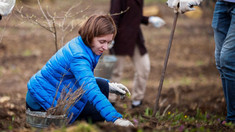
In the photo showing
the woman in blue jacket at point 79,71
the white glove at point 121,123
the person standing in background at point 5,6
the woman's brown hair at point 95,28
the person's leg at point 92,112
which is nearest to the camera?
the white glove at point 121,123

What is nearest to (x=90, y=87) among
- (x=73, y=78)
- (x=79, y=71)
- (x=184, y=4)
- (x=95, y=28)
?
(x=79, y=71)

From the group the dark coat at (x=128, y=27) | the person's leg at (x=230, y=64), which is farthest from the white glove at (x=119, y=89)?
the dark coat at (x=128, y=27)

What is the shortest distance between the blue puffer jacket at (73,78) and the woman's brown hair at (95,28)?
0.07m

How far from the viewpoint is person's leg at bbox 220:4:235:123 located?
9.71 feet

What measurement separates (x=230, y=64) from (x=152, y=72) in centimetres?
422

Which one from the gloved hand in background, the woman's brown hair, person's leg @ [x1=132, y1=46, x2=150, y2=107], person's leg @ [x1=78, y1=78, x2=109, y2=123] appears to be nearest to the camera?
the woman's brown hair

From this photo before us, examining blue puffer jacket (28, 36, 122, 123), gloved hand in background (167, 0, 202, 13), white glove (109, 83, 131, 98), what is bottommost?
white glove (109, 83, 131, 98)

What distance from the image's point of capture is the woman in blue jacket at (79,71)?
2.55 metres

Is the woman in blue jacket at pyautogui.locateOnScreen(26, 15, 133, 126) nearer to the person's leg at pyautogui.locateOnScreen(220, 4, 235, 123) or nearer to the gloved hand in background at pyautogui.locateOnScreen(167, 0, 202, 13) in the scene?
the gloved hand in background at pyautogui.locateOnScreen(167, 0, 202, 13)

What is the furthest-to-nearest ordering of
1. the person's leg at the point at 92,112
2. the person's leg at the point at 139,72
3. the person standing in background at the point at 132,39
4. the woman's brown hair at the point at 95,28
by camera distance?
the person's leg at the point at 139,72, the person standing in background at the point at 132,39, the person's leg at the point at 92,112, the woman's brown hair at the point at 95,28

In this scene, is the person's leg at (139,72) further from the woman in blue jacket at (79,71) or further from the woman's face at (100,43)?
the woman's face at (100,43)

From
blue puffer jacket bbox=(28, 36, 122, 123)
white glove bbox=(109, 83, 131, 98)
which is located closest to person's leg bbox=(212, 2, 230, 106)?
white glove bbox=(109, 83, 131, 98)

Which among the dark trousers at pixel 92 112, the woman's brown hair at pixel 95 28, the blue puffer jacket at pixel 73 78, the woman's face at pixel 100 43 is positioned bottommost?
the dark trousers at pixel 92 112

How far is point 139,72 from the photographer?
4.70 meters
